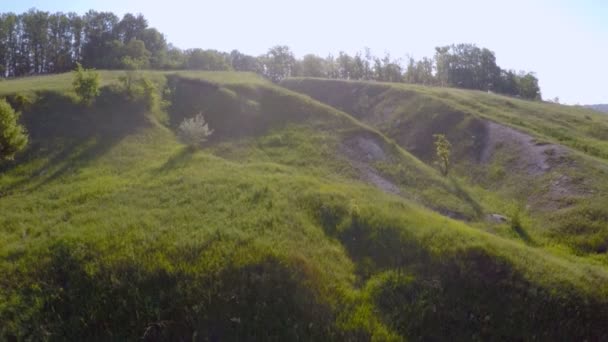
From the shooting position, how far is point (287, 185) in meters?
16.7

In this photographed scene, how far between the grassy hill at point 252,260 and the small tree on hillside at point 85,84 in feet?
15.6

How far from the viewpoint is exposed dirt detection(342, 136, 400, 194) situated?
2094 cm

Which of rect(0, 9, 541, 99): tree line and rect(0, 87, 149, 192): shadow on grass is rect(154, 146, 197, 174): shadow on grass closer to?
rect(0, 87, 149, 192): shadow on grass

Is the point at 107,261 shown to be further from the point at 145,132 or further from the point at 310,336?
the point at 145,132

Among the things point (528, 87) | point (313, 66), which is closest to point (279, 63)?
point (313, 66)

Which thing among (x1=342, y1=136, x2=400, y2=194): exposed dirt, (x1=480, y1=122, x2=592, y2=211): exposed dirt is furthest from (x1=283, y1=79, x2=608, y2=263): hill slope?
(x1=342, y1=136, x2=400, y2=194): exposed dirt

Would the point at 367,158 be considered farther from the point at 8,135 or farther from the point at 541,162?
the point at 8,135

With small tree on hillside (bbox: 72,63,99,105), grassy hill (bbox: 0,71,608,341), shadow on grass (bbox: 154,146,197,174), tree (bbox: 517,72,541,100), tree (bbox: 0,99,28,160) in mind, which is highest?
tree (bbox: 517,72,541,100)

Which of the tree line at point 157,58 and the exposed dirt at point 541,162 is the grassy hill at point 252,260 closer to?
the exposed dirt at point 541,162

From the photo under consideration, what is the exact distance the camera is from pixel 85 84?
2400 cm

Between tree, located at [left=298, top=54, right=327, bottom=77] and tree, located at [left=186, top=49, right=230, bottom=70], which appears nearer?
tree, located at [left=186, top=49, right=230, bottom=70]

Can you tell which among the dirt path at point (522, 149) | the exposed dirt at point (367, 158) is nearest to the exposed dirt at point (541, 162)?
the dirt path at point (522, 149)

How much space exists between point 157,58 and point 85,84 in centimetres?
4431

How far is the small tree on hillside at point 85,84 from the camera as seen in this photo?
23.9 meters
